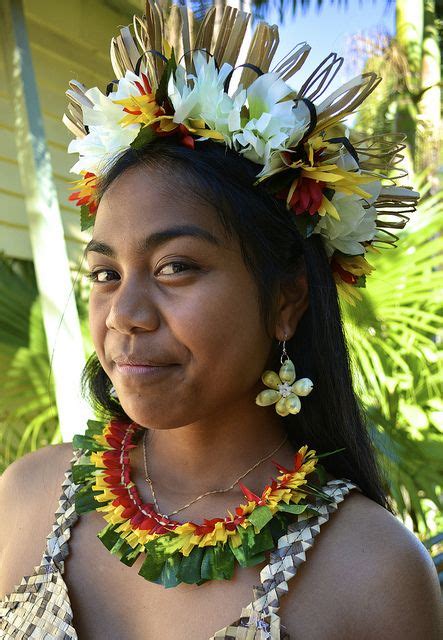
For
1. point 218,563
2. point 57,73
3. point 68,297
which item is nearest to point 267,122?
point 218,563

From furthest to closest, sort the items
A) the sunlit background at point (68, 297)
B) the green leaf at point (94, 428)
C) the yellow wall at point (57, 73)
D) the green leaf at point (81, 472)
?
the yellow wall at point (57, 73)
the sunlit background at point (68, 297)
the green leaf at point (94, 428)
the green leaf at point (81, 472)

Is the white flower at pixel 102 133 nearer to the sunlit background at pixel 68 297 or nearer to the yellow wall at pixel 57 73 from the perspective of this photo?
the sunlit background at pixel 68 297

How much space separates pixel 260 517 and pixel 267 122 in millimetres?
735

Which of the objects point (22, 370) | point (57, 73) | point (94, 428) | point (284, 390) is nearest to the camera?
point (284, 390)

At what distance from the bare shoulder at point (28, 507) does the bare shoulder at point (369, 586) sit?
563 mm

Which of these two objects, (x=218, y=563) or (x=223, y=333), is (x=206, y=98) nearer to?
(x=223, y=333)

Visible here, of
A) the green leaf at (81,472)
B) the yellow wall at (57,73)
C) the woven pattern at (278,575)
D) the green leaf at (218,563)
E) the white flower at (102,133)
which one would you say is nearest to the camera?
the woven pattern at (278,575)

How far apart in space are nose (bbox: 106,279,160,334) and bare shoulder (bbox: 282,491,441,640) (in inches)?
20.0

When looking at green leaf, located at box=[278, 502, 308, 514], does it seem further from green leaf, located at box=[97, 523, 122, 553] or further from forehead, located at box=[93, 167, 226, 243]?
forehead, located at box=[93, 167, 226, 243]

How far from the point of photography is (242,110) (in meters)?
1.58

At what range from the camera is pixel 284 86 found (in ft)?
5.13

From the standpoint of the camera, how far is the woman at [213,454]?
56.0 inches

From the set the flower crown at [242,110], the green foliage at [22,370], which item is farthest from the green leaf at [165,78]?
the green foliage at [22,370]

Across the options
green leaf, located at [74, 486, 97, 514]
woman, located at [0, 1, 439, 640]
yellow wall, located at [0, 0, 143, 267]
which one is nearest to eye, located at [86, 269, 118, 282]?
woman, located at [0, 1, 439, 640]
